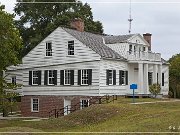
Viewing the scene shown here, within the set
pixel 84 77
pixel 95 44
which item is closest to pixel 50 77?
pixel 84 77

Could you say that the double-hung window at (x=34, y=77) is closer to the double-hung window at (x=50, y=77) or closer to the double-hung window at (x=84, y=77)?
the double-hung window at (x=50, y=77)

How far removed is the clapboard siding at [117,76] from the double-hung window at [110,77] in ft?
0.98

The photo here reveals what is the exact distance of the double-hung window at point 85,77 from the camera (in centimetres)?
4238

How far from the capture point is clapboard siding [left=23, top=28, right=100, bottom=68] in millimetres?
42938

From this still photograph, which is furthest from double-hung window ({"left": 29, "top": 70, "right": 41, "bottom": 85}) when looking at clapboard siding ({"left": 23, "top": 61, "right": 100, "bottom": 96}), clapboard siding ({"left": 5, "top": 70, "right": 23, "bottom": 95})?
clapboard siding ({"left": 5, "top": 70, "right": 23, "bottom": 95})

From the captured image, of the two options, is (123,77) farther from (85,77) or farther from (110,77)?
(85,77)

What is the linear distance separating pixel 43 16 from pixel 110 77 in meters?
23.5

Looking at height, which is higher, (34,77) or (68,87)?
(34,77)

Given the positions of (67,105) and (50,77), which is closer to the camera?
(67,105)

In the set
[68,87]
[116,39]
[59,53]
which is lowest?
[68,87]

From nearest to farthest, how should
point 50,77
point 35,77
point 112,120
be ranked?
point 112,120 < point 50,77 < point 35,77

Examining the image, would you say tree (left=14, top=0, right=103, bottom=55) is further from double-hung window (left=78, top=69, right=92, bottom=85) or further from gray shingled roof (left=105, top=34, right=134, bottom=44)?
double-hung window (left=78, top=69, right=92, bottom=85)

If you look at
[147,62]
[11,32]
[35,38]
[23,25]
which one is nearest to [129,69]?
[147,62]

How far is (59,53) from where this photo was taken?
45062 millimetres
